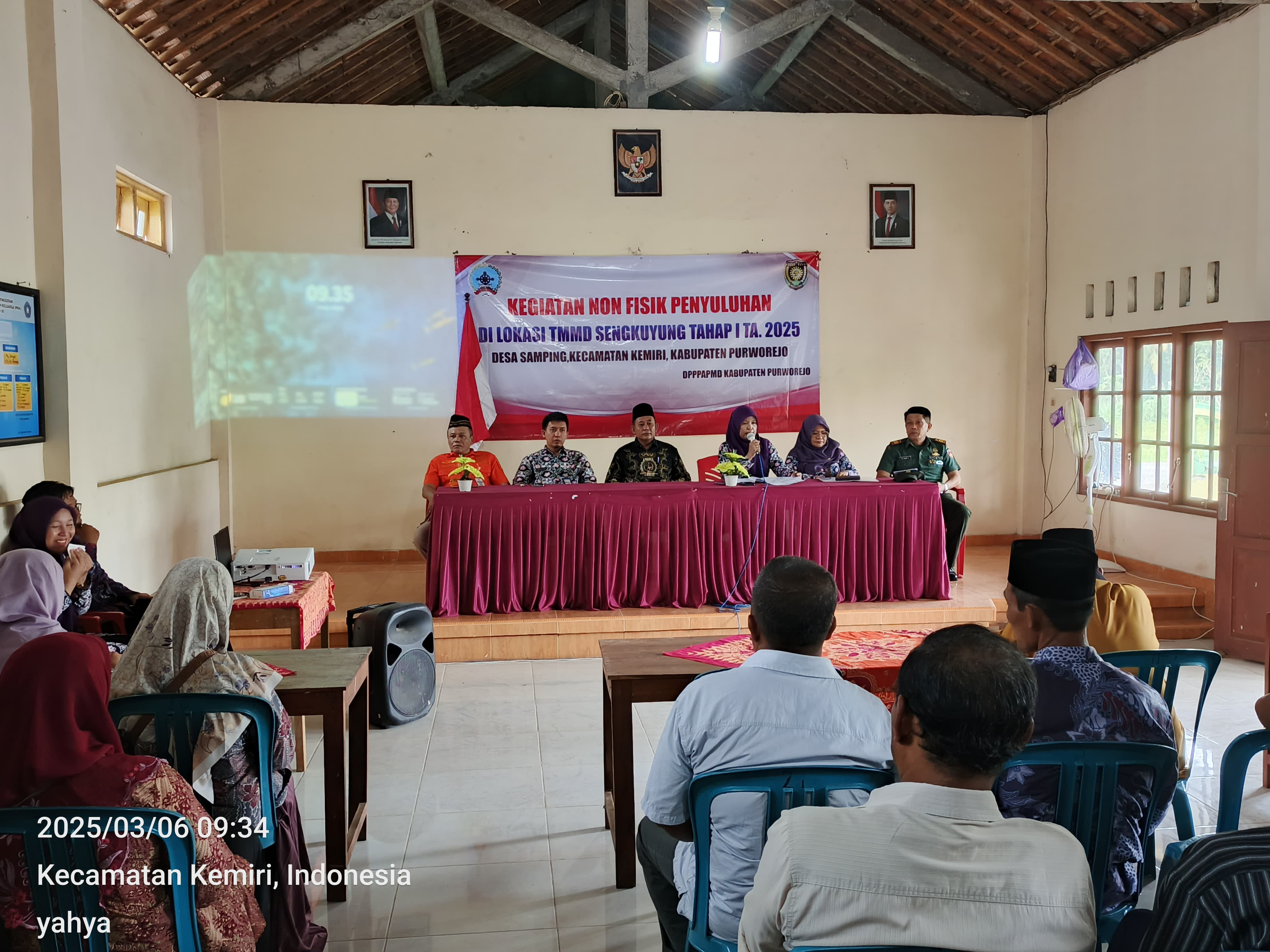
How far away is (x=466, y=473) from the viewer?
18.4 feet

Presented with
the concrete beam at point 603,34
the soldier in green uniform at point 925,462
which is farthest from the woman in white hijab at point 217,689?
the concrete beam at point 603,34

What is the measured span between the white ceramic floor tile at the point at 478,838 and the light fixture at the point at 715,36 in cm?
468

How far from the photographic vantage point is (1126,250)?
6.65 meters

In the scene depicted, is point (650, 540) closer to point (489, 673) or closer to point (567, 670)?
point (567, 670)

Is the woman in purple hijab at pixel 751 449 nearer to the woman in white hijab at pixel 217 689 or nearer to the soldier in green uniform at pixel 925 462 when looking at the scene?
the soldier in green uniform at pixel 925 462

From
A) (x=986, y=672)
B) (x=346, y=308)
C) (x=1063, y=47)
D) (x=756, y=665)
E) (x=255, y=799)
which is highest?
A: (x=1063, y=47)

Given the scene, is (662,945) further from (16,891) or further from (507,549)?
(507,549)

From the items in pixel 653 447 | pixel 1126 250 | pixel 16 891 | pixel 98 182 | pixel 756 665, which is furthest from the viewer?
pixel 1126 250

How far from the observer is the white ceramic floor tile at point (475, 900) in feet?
8.08

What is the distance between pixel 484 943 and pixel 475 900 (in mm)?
223

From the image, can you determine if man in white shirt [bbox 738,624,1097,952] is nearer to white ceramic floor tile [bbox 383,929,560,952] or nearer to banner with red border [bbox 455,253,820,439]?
white ceramic floor tile [bbox 383,929,560,952]

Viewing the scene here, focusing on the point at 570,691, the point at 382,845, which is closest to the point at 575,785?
the point at 382,845

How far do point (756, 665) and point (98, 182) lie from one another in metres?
5.04

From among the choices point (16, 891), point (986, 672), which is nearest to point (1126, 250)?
point (986, 672)
